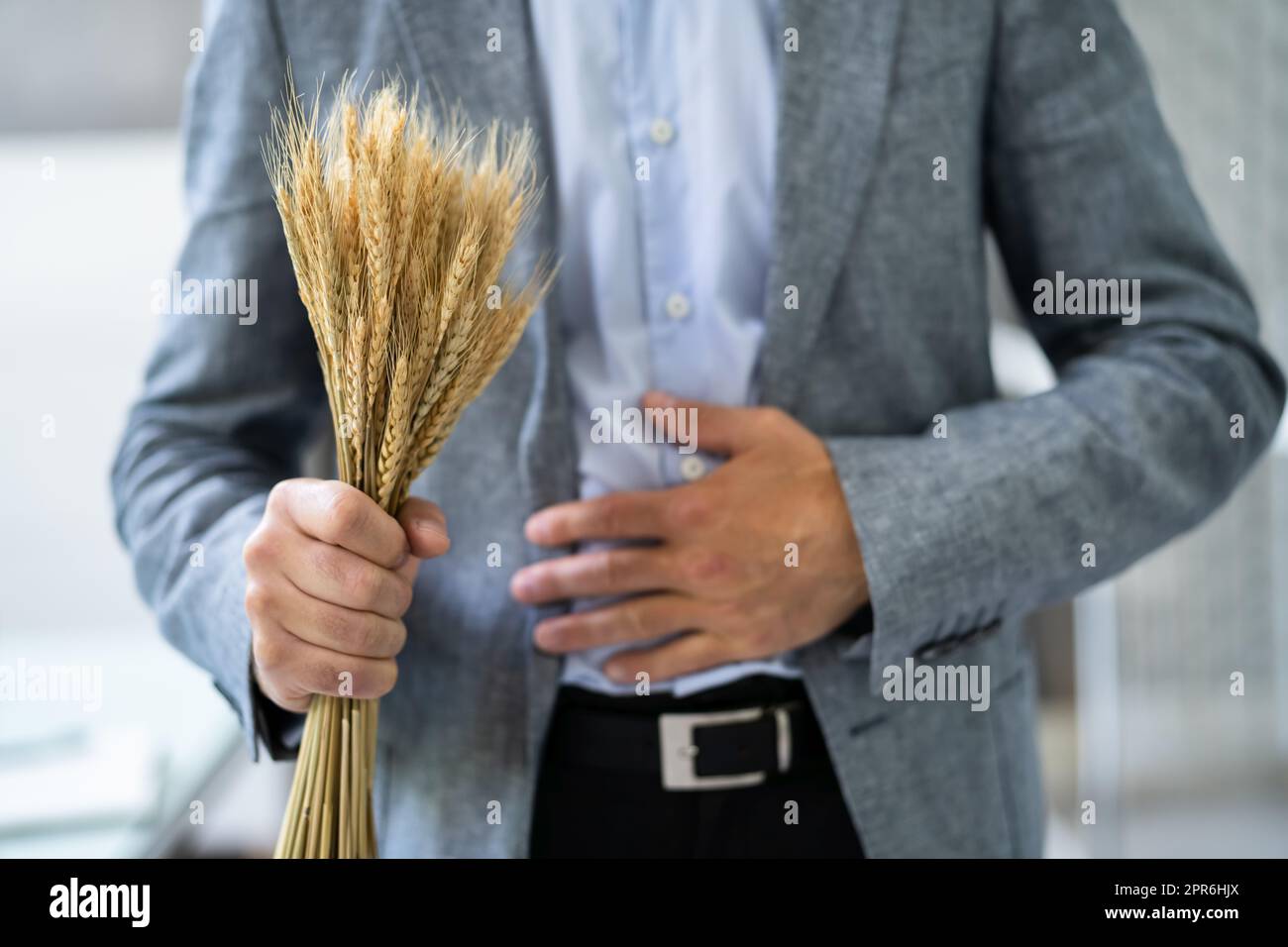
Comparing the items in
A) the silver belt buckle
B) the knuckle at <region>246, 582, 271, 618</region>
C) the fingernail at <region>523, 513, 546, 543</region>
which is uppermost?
the fingernail at <region>523, 513, 546, 543</region>

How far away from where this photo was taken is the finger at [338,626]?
20.8 inches

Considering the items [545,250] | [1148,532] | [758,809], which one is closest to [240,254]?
[545,250]

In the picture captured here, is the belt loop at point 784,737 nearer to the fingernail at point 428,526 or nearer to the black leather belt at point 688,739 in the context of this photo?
the black leather belt at point 688,739

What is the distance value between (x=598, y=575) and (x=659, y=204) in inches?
10.8

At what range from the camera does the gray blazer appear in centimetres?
69

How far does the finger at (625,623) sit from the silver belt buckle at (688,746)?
0.25ft

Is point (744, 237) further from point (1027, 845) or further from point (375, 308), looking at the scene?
point (1027, 845)

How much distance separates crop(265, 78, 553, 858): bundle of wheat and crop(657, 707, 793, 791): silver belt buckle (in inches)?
9.5
